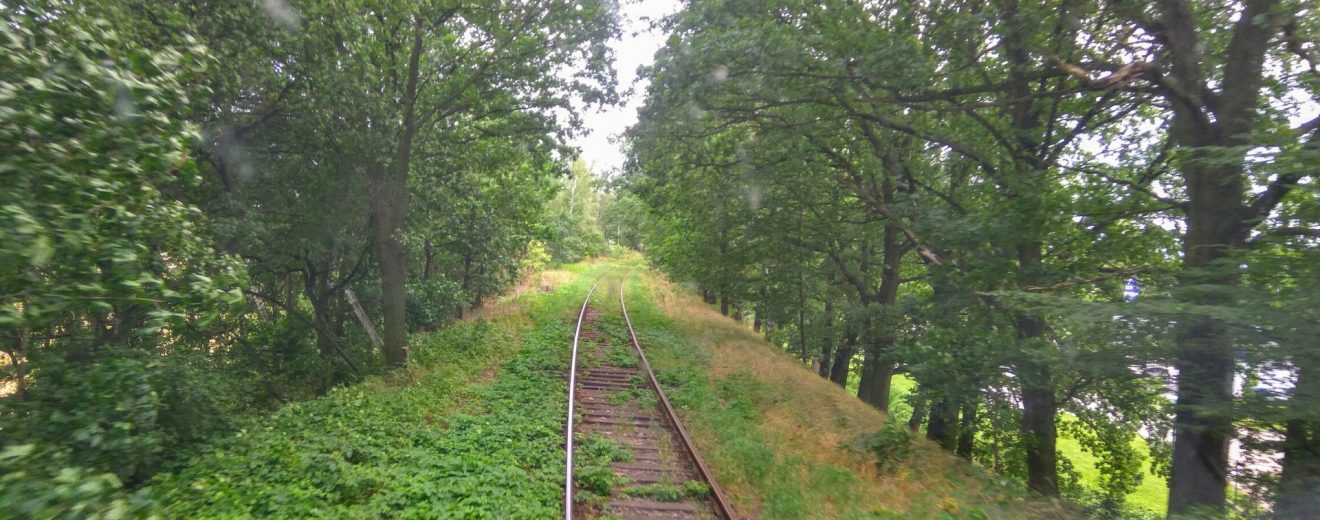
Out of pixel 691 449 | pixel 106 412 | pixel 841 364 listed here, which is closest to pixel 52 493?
pixel 106 412

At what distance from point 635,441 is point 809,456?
236cm

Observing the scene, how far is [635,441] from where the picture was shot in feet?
27.6

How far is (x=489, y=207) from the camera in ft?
57.2

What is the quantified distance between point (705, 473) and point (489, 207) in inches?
476

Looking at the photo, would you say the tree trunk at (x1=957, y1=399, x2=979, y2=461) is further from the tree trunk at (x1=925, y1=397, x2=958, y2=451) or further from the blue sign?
the blue sign

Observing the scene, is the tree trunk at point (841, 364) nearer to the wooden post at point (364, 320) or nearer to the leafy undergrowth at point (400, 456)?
the leafy undergrowth at point (400, 456)

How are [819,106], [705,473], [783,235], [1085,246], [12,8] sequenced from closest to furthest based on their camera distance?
[12,8] → [705,473] → [1085,246] → [819,106] → [783,235]

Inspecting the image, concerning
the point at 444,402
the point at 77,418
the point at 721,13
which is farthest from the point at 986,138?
the point at 77,418

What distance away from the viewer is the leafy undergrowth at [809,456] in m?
6.93

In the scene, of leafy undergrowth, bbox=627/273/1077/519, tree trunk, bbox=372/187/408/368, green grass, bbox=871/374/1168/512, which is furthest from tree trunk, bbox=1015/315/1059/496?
tree trunk, bbox=372/187/408/368

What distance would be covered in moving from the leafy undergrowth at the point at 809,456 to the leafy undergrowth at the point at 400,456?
218 centimetres

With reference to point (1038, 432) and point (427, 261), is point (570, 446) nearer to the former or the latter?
point (1038, 432)

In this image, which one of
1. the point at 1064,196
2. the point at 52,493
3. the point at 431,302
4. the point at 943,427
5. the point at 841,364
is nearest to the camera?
the point at 52,493

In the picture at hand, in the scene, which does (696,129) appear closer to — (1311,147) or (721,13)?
(721,13)
